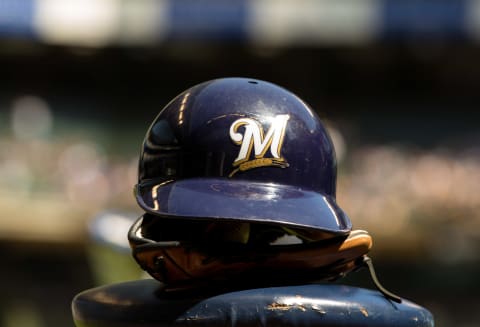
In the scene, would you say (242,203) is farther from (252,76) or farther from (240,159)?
(252,76)

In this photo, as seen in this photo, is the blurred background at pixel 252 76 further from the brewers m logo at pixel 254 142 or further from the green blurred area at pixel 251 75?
the brewers m logo at pixel 254 142

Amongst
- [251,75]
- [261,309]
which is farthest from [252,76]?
[261,309]

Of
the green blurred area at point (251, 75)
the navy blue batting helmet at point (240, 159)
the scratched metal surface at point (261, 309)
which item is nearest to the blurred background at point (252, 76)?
the green blurred area at point (251, 75)

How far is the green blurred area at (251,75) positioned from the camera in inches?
237

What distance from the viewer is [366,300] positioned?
1.38 metres

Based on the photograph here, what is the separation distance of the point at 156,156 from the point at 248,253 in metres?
0.26

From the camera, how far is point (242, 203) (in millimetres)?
1434

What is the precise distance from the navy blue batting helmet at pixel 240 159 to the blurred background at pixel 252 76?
5218 millimetres

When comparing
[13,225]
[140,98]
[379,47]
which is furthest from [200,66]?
[13,225]

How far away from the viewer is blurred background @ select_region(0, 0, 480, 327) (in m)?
8.02

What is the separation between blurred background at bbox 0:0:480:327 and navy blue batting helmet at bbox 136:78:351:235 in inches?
205

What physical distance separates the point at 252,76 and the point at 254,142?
36.9ft

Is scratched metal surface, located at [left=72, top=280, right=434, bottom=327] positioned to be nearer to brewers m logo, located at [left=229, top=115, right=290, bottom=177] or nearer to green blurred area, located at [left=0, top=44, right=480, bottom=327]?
brewers m logo, located at [left=229, top=115, right=290, bottom=177]

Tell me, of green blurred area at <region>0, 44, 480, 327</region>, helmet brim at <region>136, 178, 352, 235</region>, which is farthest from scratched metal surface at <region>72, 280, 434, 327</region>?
green blurred area at <region>0, 44, 480, 327</region>
